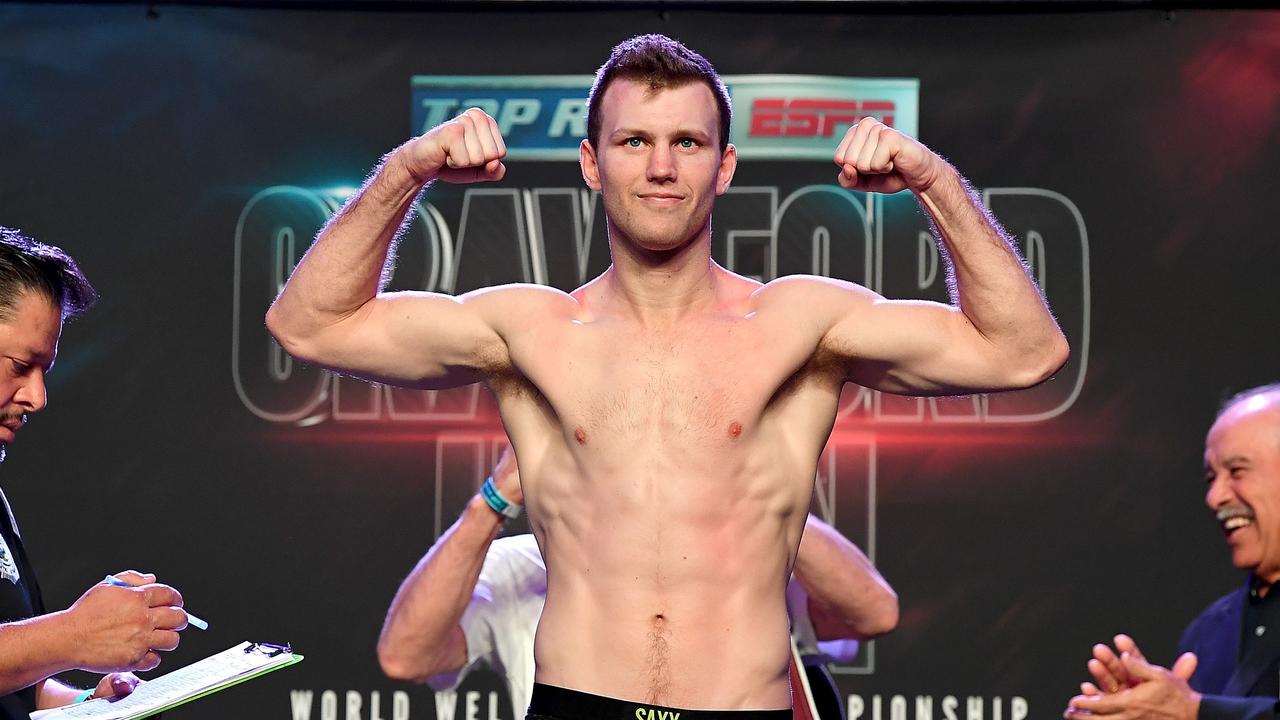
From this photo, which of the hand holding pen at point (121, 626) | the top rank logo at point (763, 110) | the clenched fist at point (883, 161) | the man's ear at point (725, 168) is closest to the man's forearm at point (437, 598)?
the hand holding pen at point (121, 626)

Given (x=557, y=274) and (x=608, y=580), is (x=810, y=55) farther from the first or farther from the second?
(x=608, y=580)

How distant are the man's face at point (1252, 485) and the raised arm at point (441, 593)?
A: 5.31 feet

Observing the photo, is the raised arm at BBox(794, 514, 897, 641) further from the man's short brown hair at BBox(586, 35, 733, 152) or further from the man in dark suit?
the man's short brown hair at BBox(586, 35, 733, 152)

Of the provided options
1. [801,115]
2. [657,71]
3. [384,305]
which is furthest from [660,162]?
[801,115]

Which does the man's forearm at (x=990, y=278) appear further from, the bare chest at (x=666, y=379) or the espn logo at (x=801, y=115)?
the espn logo at (x=801, y=115)

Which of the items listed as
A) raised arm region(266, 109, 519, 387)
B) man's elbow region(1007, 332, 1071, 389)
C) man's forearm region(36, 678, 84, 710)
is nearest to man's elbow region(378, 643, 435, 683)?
man's forearm region(36, 678, 84, 710)

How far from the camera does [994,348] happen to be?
2277mm

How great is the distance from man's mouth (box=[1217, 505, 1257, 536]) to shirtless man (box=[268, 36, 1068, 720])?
118cm

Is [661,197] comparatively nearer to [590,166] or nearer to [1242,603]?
[590,166]

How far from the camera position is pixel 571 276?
424 cm

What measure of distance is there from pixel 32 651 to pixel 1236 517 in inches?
99.6

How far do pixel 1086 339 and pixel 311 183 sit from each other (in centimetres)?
236

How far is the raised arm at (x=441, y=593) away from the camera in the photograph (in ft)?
10.3

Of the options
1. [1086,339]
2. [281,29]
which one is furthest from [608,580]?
[281,29]
